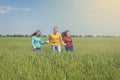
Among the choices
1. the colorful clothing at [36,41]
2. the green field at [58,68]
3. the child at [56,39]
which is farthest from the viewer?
the colorful clothing at [36,41]

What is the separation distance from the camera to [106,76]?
9.64 meters

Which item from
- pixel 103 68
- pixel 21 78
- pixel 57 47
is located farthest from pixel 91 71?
pixel 57 47

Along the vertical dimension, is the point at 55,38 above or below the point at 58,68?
above

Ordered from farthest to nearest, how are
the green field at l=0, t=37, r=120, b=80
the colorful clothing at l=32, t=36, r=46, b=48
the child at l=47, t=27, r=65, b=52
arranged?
the colorful clothing at l=32, t=36, r=46, b=48, the child at l=47, t=27, r=65, b=52, the green field at l=0, t=37, r=120, b=80

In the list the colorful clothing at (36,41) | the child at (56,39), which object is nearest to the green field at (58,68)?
the child at (56,39)

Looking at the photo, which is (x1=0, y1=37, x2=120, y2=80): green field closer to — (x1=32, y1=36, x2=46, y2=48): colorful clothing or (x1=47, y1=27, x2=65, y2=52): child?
(x1=47, y1=27, x2=65, y2=52): child

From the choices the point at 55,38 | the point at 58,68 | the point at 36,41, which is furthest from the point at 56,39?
the point at 58,68

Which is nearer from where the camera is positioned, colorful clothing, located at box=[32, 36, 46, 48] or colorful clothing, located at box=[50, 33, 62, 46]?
colorful clothing, located at box=[50, 33, 62, 46]

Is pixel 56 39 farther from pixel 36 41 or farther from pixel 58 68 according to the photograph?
pixel 58 68

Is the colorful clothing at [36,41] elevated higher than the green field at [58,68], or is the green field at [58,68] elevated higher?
the colorful clothing at [36,41]

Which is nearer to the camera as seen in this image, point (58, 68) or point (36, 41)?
point (58, 68)

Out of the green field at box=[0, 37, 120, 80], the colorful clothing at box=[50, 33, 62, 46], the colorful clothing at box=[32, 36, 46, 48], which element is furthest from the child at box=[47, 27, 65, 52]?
the green field at box=[0, 37, 120, 80]

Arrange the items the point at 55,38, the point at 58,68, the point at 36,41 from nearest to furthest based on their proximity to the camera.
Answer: the point at 58,68, the point at 55,38, the point at 36,41

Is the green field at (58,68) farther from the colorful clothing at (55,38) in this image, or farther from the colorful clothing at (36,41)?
the colorful clothing at (36,41)
